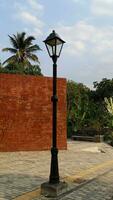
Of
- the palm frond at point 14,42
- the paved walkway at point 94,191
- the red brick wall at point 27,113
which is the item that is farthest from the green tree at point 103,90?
the paved walkway at point 94,191

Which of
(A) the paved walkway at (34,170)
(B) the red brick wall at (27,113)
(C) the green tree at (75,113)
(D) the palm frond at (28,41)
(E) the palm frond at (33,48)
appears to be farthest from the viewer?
(D) the palm frond at (28,41)

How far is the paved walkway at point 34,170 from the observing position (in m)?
10.8

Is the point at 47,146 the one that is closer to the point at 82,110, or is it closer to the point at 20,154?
the point at 20,154

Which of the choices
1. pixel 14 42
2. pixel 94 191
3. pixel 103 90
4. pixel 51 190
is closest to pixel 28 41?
pixel 14 42

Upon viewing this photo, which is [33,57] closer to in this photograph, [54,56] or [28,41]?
[28,41]

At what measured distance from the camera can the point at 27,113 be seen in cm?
2075

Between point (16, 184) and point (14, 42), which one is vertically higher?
point (14, 42)

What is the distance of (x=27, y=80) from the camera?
813 inches

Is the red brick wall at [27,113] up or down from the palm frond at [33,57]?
down

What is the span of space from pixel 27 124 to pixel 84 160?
366 centimetres

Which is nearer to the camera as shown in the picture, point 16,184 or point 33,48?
point 16,184

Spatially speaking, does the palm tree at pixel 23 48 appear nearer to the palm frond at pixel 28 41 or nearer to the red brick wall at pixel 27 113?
the palm frond at pixel 28 41

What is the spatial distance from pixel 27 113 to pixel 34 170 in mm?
6455

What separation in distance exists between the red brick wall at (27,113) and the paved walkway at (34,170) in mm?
672
